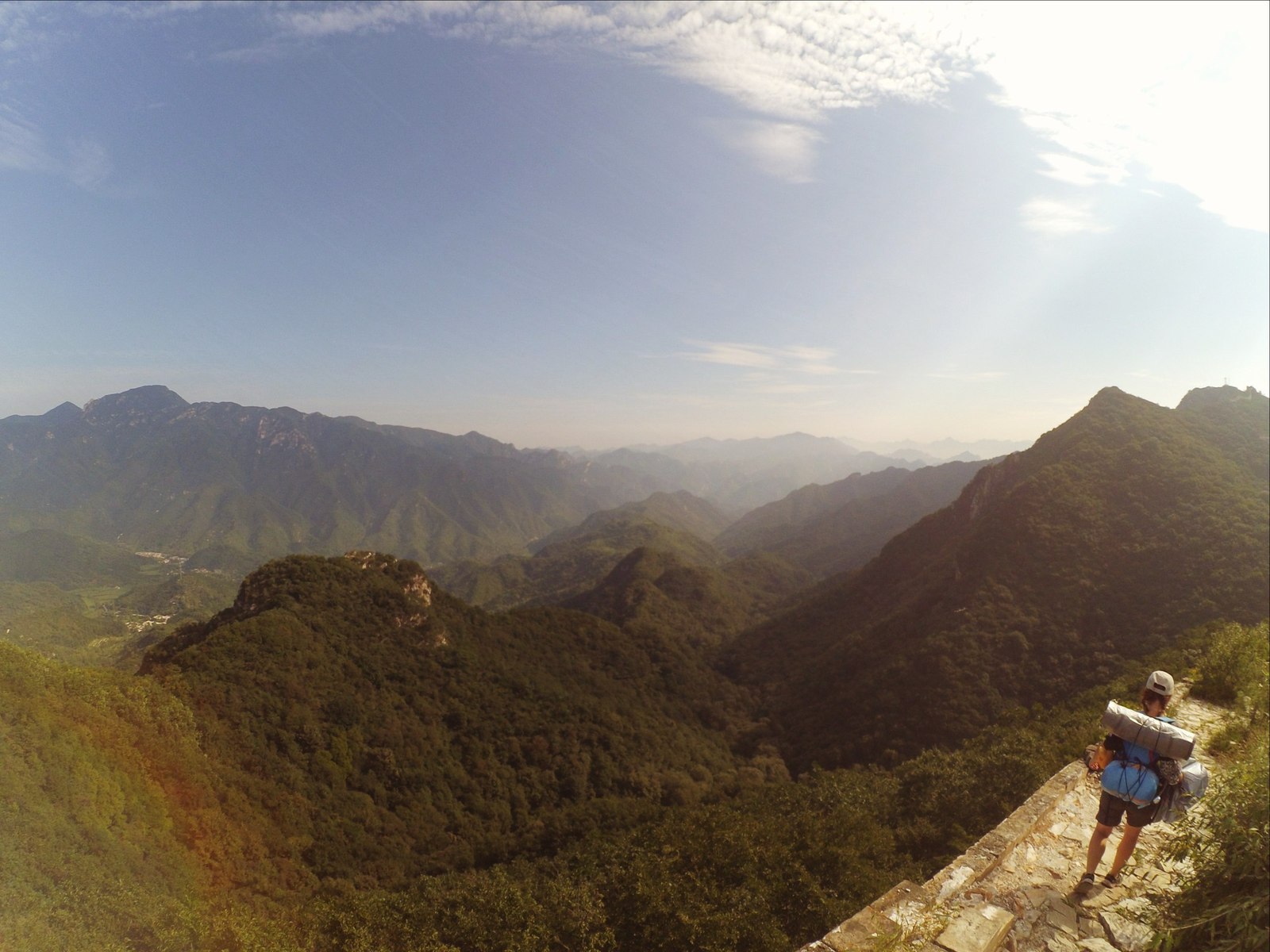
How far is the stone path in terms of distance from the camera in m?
5.33

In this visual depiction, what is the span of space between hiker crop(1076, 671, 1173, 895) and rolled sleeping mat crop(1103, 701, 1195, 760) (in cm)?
20

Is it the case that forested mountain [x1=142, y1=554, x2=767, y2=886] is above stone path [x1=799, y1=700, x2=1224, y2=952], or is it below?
below

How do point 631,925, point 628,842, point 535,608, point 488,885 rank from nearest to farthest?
point 631,925
point 488,885
point 628,842
point 535,608

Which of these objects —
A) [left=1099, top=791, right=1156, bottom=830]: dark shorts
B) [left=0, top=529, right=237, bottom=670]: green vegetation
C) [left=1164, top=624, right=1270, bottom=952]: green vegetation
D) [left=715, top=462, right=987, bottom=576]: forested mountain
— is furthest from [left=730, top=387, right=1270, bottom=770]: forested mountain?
[left=0, top=529, right=237, bottom=670]: green vegetation

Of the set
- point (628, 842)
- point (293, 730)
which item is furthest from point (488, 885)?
point (293, 730)

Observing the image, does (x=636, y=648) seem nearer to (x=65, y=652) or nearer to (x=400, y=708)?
(x=400, y=708)

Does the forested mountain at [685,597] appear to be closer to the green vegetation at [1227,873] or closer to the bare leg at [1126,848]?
the bare leg at [1126,848]

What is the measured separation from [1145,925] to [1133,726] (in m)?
2.11

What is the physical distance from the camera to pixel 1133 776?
5.60 m

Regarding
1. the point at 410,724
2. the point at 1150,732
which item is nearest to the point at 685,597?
the point at 410,724

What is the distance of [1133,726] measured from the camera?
547 centimetres

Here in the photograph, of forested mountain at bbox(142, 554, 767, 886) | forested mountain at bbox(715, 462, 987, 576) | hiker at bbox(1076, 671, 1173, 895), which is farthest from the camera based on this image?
forested mountain at bbox(715, 462, 987, 576)

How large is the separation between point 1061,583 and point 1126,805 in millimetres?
53216

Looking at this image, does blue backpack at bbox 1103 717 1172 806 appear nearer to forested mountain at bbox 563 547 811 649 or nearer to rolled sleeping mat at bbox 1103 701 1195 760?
rolled sleeping mat at bbox 1103 701 1195 760
